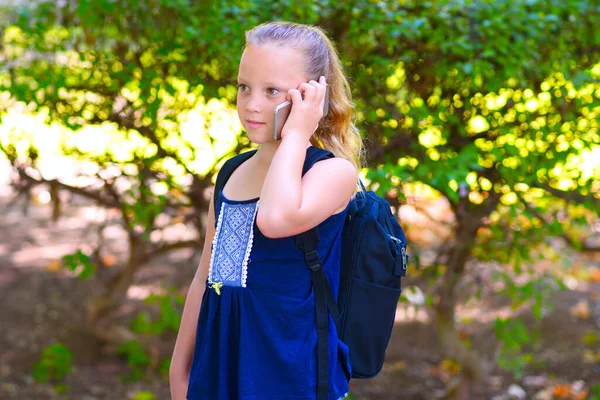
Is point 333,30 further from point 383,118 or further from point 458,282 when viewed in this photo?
point 458,282

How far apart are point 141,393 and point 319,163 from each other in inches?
101

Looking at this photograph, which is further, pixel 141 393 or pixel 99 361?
pixel 99 361

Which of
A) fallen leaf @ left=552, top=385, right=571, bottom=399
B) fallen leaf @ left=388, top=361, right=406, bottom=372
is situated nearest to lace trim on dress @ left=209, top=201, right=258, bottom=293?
fallen leaf @ left=388, top=361, right=406, bottom=372

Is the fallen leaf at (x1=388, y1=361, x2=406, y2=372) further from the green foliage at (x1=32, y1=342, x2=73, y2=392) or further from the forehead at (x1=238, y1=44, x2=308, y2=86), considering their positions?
the forehead at (x1=238, y1=44, x2=308, y2=86)

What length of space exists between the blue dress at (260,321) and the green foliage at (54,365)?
2.46 m

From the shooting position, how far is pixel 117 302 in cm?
420

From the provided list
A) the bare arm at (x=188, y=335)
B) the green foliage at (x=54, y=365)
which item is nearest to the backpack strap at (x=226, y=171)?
the bare arm at (x=188, y=335)

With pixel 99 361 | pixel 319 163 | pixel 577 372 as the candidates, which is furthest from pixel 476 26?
pixel 99 361

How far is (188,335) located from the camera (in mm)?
2098

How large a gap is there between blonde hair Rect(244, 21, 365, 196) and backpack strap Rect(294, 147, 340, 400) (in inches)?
6.7

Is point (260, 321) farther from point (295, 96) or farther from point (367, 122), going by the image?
point (367, 122)

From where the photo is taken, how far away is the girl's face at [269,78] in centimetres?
182

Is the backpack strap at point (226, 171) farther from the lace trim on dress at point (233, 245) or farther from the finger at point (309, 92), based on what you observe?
the finger at point (309, 92)

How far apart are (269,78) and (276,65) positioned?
36 millimetres
